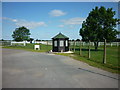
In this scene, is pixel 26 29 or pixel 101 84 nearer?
pixel 101 84

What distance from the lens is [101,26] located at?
25094 mm

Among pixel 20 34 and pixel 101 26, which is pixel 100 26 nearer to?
pixel 101 26

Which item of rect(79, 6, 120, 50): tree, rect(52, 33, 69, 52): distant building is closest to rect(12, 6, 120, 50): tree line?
rect(79, 6, 120, 50): tree

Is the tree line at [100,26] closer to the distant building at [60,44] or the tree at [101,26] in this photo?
the tree at [101,26]

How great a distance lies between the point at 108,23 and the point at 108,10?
3151mm

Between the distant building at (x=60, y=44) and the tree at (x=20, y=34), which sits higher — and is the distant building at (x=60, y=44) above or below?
below

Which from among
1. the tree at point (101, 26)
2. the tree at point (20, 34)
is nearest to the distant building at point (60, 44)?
the tree at point (101, 26)

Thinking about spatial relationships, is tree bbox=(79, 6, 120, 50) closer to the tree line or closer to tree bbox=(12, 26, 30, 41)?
the tree line

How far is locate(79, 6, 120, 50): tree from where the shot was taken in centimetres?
2397

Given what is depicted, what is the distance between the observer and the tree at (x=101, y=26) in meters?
24.0

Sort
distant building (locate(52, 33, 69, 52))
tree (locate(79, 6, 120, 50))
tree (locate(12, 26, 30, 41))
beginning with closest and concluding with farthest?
distant building (locate(52, 33, 69, 52)), tree (locate(79, 6, 120, 50)), tree (locate(12, 26, 30, 41))

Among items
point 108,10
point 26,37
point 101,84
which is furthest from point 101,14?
point 26,37

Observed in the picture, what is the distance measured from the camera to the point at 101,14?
2538 cm

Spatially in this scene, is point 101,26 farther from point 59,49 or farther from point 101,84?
point 101,84
